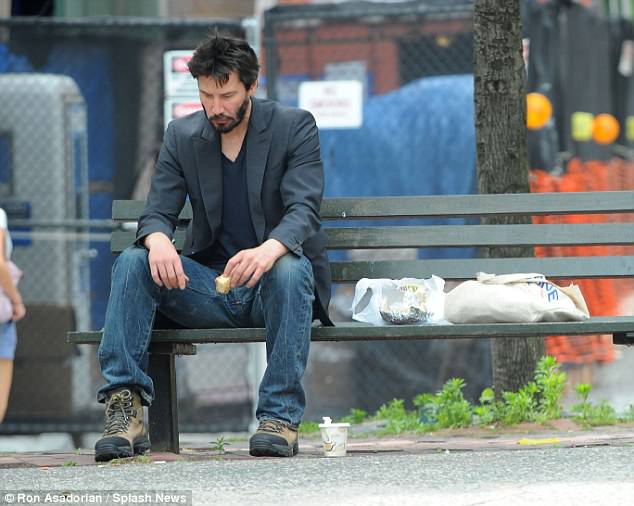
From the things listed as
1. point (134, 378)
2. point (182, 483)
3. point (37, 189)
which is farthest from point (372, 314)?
point (37, 189)

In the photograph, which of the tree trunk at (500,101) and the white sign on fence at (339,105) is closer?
the tree trunk at (500,101)

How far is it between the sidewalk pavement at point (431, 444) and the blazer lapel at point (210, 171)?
0.84 metres

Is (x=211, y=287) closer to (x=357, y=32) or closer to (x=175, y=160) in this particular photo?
(x=175, y=160)

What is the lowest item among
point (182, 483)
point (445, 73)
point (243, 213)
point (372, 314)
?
point (182, 483)

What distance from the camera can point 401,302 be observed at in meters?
5.42

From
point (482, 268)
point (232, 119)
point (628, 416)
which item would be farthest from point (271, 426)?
point (628, 416)

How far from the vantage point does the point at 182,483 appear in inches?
174

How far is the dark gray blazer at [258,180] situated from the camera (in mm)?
5316

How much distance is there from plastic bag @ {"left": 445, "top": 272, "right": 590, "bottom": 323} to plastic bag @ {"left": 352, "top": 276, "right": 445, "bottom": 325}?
6cm

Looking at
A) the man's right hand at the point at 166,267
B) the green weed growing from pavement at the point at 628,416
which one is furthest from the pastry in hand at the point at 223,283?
the green weed growing from pavement at the point at 628,416

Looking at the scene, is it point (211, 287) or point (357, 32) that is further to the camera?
point (357, 32)

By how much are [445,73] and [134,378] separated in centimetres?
476

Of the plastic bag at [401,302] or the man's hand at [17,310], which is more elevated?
the plastic bag at [401,302]

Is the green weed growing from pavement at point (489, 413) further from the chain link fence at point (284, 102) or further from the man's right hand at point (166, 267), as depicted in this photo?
the chain link fence at point (284, 102)
